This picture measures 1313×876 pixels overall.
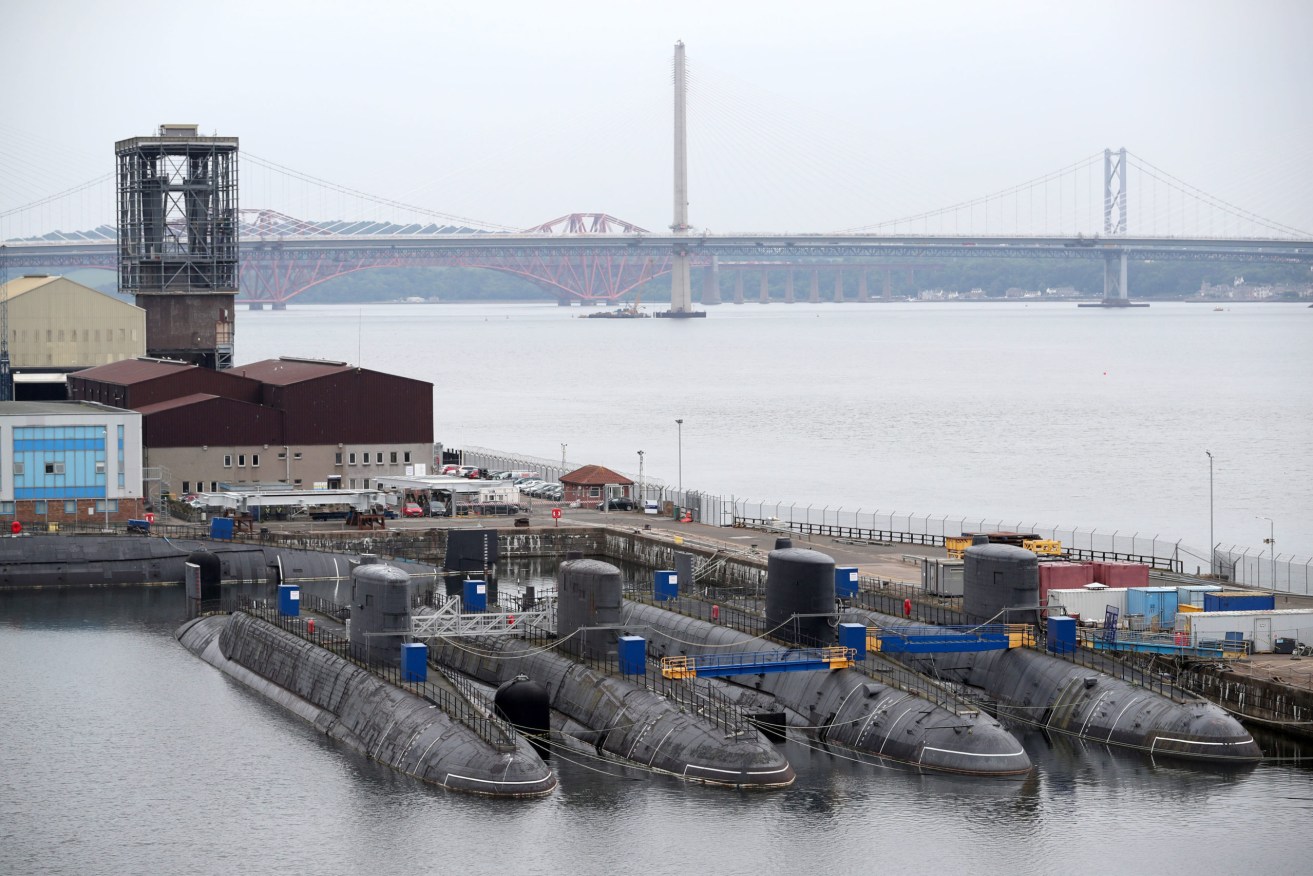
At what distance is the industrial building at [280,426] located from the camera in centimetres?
6562

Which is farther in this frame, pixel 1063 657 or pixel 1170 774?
pixel 1063 657

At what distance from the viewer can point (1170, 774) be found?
3341 cm

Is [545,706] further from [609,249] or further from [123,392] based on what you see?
[609,249]

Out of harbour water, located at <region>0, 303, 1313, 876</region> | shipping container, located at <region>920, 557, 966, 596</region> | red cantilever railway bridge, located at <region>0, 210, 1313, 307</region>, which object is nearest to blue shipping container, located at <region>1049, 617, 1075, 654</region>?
harbour water, located at <region>0, 303, 1313, 876</region>

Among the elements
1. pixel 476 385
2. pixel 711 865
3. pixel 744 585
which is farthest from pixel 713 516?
pixel 476 385

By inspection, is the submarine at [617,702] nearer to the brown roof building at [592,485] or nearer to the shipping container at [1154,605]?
the shipping container at [1154,605]

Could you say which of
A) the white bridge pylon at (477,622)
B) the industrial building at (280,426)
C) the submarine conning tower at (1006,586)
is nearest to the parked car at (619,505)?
the industrial building at (280,426)

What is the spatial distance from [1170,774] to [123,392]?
45.8 metres

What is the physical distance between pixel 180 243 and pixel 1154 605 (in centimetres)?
5208

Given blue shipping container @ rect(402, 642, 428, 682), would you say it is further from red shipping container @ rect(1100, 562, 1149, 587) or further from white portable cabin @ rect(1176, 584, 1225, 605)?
white portable cabin @ rect(1176, 584, 1225, 605)

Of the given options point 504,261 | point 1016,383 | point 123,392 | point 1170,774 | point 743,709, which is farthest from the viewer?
point 504,261

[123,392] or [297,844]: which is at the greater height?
[123,392]

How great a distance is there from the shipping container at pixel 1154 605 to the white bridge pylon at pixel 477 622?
12443mm

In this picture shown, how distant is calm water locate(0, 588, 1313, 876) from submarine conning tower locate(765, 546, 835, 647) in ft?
8.74
